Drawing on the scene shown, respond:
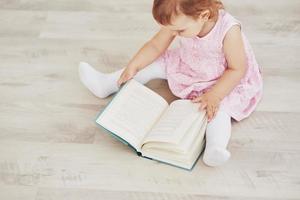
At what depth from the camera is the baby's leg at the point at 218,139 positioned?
102 centimetres

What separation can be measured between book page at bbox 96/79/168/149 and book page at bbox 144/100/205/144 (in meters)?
0.02

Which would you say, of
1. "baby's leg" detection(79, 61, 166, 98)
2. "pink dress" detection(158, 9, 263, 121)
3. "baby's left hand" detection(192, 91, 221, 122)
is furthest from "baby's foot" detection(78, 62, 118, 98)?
"baby's left hand" detection(192, 91, 221, 122)

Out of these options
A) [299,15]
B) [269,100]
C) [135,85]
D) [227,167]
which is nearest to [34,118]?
[135,85]

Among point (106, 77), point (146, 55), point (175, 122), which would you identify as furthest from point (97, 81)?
point (175, 122)

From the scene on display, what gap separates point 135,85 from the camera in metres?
1.16

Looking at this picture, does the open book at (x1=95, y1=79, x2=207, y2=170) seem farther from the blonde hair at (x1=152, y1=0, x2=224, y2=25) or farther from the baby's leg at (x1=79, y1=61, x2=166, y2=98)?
the blonde hair at (x1=152, y1=0, x2=224, y2=25)

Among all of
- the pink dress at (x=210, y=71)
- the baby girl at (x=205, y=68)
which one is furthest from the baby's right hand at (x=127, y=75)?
the pink dress at (x=210, y=71)

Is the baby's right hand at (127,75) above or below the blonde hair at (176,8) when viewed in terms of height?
below

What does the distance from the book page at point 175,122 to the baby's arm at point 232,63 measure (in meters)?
0.07

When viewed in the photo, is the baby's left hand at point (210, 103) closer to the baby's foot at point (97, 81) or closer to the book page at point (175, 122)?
the book page at point (175, 122)

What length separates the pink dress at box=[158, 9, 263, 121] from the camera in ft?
3.51

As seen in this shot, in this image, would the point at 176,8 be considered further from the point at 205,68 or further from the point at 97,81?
the point at 97,81

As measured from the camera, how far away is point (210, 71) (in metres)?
1.13

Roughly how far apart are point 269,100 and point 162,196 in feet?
1.34
